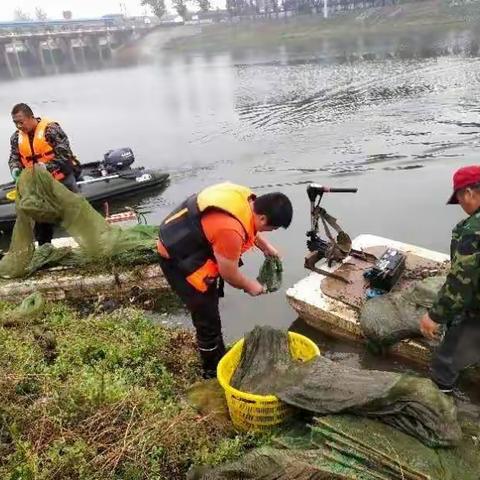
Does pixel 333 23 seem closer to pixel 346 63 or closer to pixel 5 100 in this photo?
pixel 346 63

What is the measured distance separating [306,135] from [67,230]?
8780 millimetres

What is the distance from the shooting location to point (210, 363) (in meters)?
4.22

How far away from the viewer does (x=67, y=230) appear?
597 centimetres

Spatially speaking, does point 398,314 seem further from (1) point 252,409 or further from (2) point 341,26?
(2) point 341,26

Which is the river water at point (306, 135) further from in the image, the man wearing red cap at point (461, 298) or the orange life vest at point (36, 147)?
the orange life vest at point (36, 147)

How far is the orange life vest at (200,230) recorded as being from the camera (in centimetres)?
344

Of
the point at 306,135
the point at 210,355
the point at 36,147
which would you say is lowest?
the point at 306,135

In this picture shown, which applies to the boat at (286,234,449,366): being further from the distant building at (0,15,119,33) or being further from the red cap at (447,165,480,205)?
the distant building at (0,15,119,33)

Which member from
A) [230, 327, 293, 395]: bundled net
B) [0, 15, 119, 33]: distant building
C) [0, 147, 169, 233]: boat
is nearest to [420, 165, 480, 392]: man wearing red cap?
[230, 327, 293, 395]: bundled net

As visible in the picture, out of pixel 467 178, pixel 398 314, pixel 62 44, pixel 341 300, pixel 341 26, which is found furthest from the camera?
pixel 62 44

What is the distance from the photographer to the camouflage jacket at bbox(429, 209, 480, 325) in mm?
3109

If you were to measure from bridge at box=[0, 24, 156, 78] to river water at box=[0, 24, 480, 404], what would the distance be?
46.6 metres

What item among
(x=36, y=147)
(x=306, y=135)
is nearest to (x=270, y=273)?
(x=36, y=147)

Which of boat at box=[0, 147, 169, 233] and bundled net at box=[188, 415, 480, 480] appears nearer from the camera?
bundled net at box=[188, 415, 480, 480]
